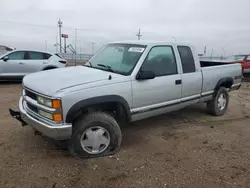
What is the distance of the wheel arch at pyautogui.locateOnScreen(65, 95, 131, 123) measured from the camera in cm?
305

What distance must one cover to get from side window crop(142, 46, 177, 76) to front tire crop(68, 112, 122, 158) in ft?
3.75

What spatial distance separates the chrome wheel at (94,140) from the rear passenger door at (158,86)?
660 mm

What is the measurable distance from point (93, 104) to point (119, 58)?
4.17 feet

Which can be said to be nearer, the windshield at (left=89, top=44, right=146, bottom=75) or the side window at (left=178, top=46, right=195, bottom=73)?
the windshield at (left=89, top=44, right=146, bottom=75)

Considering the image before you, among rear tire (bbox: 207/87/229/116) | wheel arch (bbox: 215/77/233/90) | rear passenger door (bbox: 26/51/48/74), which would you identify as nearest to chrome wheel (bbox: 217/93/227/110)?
rear tire (bbox: 207/87/229/116)

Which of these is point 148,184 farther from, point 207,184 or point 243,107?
point 243,107

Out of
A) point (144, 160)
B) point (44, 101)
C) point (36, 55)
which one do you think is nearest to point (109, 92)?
point (44, 101)

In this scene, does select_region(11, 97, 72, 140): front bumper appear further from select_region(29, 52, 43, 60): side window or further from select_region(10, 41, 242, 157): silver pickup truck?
select_region(29, 52, 43, 60): side window

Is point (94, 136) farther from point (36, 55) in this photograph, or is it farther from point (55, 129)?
point (36, 55)

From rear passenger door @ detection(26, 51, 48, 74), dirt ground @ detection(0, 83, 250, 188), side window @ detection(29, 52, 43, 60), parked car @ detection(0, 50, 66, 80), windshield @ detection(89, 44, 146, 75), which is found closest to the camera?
dirt ground @ detection(0, 83, 250, 188)

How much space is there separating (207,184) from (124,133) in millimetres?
1962

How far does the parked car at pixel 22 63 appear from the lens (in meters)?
9.71

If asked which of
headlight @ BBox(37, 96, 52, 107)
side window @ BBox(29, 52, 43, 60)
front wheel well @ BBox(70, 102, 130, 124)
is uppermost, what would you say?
side window @ BBox(29, 52, 43, 60)

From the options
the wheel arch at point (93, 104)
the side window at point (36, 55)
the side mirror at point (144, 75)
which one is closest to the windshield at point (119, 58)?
the side mirror at point (144, 75)
